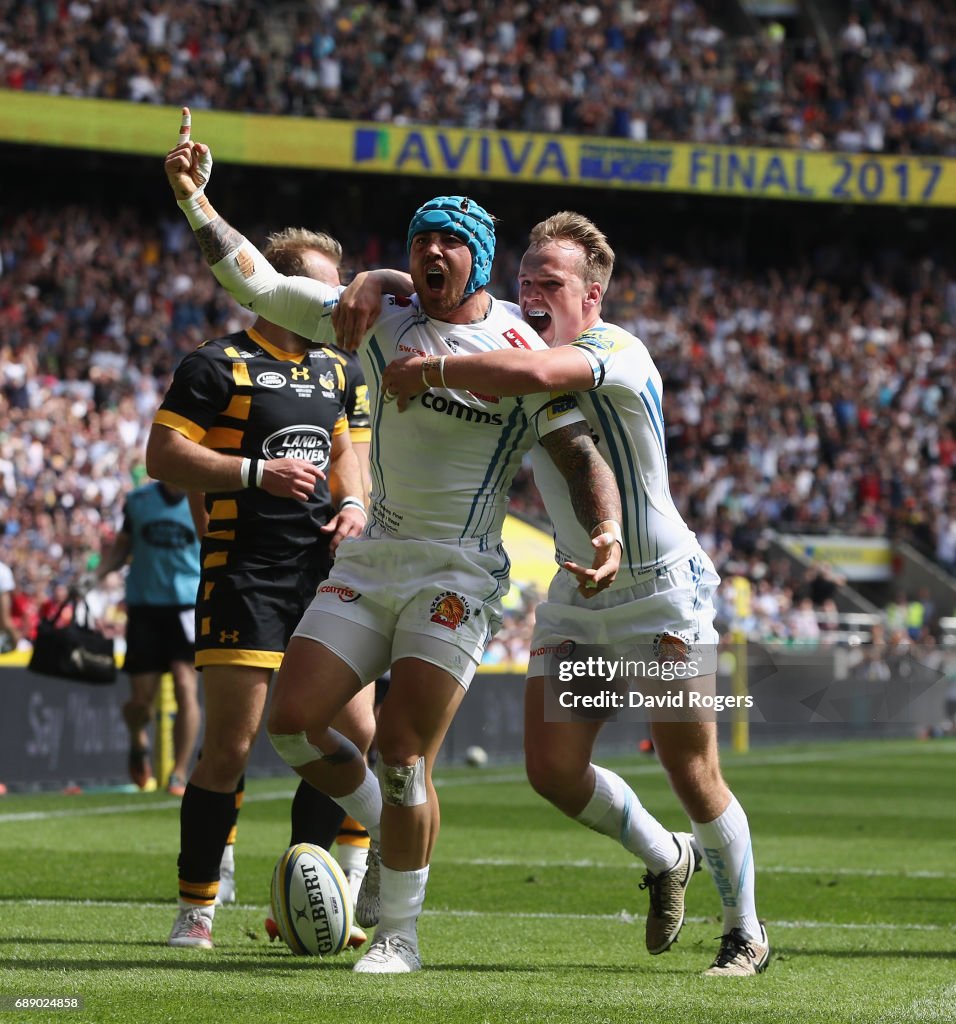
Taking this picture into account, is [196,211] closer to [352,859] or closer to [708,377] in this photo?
[352,859]

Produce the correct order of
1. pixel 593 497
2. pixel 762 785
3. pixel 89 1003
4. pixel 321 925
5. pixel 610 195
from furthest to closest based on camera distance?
1. pixel 610 195
2. pixel 762 785
3. pixel 321 925
4. pixel 593 497
5. pixel 89 1003

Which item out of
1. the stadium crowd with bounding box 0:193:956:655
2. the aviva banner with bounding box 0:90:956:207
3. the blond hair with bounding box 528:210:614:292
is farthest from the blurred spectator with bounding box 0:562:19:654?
the aviva banner with bounding box 0:90:956:207

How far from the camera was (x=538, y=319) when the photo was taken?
18.9ft

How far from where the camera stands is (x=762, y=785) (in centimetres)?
1622

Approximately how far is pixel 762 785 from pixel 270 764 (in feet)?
14.3

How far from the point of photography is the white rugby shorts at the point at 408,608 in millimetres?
5352

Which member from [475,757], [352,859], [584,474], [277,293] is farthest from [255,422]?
[475,757]

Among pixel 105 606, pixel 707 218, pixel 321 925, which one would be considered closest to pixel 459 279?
pixel 321 925

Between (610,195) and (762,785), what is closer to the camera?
(762,785)

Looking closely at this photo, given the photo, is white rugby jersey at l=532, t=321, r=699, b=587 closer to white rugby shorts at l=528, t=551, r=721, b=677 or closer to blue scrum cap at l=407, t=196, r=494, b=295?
white rugby shorts at l=528, t=551, r=721, b=677

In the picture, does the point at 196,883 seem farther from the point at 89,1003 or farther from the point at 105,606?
the point at 105,606

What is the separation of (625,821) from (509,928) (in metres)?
1.19

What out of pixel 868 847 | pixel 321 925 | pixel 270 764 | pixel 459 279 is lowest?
pixel 270 764

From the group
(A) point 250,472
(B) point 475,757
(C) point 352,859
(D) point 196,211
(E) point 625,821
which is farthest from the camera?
(B) point 475,757
